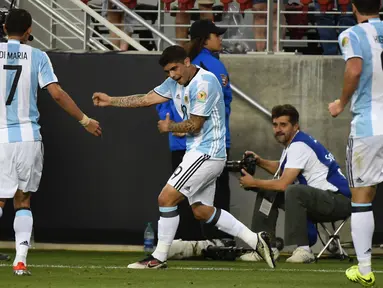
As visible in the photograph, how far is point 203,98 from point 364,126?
231 cm

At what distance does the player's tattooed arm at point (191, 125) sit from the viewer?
1062 cm

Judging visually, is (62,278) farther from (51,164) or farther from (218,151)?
(51,164)

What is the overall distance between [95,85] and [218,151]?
3.41 metres

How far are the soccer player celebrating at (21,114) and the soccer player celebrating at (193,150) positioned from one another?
3.99 ft

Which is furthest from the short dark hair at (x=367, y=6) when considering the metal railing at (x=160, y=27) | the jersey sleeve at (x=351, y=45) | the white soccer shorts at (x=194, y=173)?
the metal railing at (x=160, y=27)

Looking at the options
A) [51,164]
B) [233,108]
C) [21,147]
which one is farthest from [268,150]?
[21,147]

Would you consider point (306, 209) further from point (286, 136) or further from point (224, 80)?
point (224, 80)

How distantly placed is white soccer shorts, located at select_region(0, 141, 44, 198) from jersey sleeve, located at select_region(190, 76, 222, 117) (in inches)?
66.8

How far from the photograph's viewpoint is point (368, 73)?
28.6 ft

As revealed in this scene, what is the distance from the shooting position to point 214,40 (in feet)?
40.7

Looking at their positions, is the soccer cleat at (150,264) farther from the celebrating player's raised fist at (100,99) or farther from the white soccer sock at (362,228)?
the white soccer sock at (362,228)

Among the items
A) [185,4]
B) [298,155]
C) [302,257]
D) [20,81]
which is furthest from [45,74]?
[185,4]

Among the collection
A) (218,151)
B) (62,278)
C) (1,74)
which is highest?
(1,74)

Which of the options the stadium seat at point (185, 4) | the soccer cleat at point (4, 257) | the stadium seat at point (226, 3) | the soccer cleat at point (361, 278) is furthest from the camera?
the stadium seat at point (185, 4)
